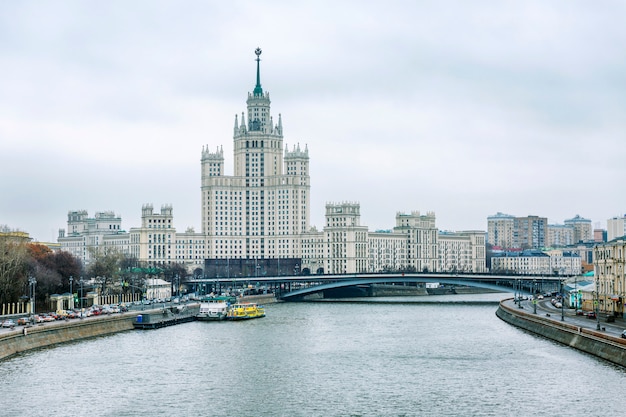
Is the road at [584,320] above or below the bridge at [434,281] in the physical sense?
below

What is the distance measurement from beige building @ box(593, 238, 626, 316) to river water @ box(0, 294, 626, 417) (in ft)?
30.6

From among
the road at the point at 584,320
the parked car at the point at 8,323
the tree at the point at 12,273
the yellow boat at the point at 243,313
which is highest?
the tree at the point at 12,273

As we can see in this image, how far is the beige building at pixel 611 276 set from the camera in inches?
3797

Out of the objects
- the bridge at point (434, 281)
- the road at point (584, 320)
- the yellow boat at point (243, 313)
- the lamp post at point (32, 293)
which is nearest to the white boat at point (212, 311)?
the yellow boat at point (243, 313)

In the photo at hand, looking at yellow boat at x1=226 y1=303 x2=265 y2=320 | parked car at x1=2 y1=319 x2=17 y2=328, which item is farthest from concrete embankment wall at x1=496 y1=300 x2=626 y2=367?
parked car at x1=2 y1=319 x2=17 y2=328

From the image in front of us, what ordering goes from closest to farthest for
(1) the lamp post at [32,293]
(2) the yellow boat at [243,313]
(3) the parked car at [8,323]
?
(3) the parked car at [8,323], (1) the lamp post at [32,293], (2) the yellow boat at [243,313]

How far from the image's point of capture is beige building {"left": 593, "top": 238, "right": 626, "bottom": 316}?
9644 centimetres

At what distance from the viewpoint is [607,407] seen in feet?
184

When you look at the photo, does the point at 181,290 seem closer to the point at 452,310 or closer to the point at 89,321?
the point at 452,310

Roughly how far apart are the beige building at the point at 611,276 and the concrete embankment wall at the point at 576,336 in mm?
7095

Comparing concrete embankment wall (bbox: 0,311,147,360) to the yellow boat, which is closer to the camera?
concrete embankment wall (bbox: 0,311,147,360)

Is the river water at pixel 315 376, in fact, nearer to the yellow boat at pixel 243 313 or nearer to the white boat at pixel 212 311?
the white boat at pixel 212 311

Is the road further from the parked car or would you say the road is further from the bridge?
the parked car

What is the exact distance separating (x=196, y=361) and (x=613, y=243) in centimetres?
4680
